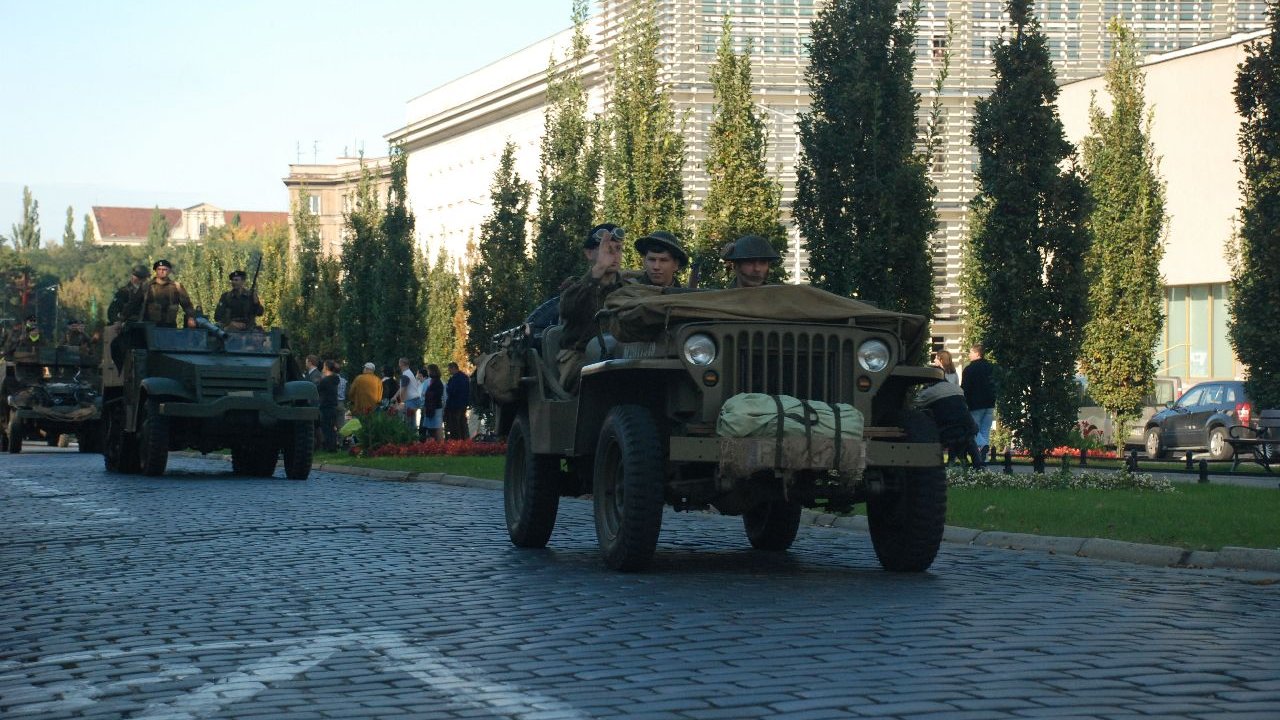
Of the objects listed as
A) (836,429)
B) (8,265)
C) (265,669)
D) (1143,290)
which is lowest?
(265,669)

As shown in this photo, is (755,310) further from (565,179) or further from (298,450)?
(565,179)

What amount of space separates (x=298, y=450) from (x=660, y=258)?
13948 mm

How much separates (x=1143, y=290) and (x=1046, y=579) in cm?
3051

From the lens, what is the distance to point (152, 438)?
2516cm

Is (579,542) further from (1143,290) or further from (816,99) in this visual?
(1143,290)

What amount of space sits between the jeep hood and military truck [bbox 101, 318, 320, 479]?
14.7 m

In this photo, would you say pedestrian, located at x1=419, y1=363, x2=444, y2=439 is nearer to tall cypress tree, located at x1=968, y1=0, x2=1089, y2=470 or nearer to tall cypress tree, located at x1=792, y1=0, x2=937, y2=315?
tall cypress tree, located at x1=792, y1=0, x2=937, y2=315

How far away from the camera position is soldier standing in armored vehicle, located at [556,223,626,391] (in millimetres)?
12336

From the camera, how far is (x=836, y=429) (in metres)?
10.4

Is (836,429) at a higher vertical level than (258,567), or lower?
higher

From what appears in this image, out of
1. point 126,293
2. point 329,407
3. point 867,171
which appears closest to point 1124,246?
point 329,407

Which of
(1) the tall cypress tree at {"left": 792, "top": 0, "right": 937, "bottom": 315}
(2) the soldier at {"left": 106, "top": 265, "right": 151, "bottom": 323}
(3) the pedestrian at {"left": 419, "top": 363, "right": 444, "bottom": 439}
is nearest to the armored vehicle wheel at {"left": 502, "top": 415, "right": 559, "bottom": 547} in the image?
(1) the tall cypress tree at {"left": 792, "top": 0, "right": 937, "bottom": 315}

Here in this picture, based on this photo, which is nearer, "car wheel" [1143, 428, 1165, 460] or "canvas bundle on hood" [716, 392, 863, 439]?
A: "canvas bundle on hood" [716, 392, 863, 439]

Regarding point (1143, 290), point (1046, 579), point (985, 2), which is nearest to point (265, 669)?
point (1046, 579)
